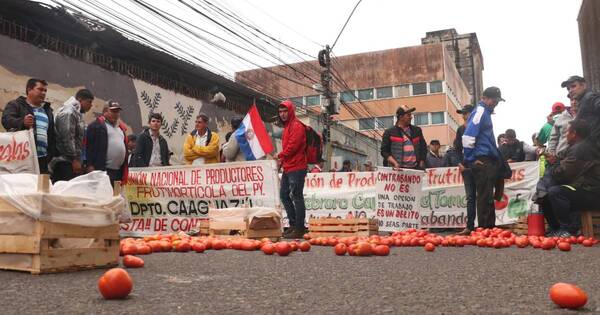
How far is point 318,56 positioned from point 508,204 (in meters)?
12.3

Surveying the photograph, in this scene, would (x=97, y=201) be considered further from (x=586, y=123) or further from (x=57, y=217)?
(x=586, y=123)

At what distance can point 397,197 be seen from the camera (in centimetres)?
880

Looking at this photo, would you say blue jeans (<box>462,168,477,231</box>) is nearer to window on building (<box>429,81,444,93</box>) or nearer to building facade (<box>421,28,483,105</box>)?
window on building (<box>429,81,444,93</box>)

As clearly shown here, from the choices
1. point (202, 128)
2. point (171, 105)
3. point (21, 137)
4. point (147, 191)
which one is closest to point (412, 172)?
point (202, 128)

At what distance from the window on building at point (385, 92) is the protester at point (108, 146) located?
158ft

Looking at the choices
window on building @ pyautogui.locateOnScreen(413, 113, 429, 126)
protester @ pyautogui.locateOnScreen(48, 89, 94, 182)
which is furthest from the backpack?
window on building @ pyautogui.locateOnScreen(413, 113, 429, 126)

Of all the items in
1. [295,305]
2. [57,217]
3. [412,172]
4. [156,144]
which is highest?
[156,144]

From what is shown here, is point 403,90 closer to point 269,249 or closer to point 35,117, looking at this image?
point 35,117

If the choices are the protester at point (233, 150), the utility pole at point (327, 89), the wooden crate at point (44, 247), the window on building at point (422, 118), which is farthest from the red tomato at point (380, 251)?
the window on building at point (422, 118)

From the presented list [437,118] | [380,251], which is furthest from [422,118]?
[380,251]

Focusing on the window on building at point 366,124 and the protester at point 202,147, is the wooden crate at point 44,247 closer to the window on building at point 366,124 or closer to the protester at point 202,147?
the protester at point 202,147

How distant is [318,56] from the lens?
20953 mm

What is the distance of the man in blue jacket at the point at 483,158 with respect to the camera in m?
7.28

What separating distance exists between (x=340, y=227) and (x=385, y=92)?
1894 inches
